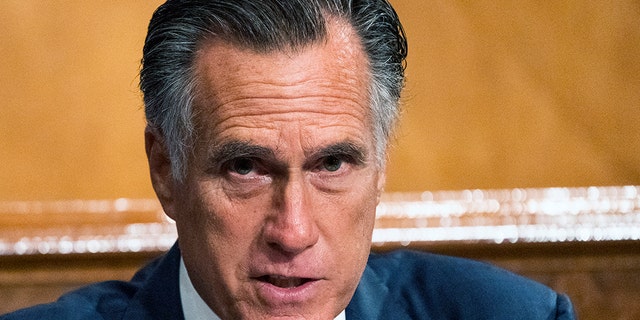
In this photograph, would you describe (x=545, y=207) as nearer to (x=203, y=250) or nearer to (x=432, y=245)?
(x=432, y=245)

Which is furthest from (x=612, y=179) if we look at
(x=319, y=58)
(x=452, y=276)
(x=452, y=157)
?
(x=319, y=58)

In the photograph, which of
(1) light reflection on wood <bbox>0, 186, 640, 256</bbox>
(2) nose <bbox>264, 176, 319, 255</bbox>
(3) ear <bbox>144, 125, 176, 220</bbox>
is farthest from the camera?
(1) light reflection on wood <bbox>0, 186, 640, 256</bbox>

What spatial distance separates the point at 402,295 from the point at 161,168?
17.5 inches

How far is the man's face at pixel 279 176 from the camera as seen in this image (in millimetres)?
1489

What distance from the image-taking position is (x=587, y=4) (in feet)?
7.82

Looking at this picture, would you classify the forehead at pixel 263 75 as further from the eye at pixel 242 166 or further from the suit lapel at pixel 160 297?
the suit lapel at pixel 160 297

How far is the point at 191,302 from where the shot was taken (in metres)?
1.68

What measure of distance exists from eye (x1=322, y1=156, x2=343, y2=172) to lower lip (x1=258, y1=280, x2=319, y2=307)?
0.51 ft

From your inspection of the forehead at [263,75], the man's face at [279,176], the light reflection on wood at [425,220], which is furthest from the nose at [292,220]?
the light reflection on wood at [425,220]

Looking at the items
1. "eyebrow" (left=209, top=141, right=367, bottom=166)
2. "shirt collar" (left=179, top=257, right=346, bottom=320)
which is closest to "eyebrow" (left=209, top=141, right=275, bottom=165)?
"eyebrow" (left=209, top=141, right=367, bottom=166)

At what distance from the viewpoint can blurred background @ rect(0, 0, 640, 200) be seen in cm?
227

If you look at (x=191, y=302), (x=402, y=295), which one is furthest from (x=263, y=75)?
(x=402, y=295)

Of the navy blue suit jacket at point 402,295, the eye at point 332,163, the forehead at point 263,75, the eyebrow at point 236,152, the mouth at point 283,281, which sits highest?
the forehead at point 263,75

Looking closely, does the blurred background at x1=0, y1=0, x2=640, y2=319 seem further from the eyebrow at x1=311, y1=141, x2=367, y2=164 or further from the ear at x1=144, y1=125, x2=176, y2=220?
the eyebrow at x1=311, y1=141, x2=367, y2=164
